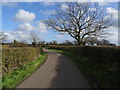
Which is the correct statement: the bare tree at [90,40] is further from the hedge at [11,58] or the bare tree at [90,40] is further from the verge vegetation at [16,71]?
the hedge at [11,58]

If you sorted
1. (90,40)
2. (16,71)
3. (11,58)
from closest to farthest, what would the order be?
(16,71)
(11,58)
(90,40)

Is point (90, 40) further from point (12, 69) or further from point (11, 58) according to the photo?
point (11, 58)

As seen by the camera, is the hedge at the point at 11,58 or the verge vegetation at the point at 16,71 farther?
the hedge at the point at 11,58

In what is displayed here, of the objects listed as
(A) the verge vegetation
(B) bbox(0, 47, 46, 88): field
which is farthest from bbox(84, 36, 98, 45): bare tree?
(B) bbox(0, 47, 46, 88): field

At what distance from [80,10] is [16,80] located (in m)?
30.9

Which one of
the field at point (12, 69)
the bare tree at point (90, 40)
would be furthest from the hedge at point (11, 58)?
the bare tree at point (90, 40)

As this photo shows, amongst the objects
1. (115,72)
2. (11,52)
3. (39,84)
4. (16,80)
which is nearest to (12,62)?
(11,52)

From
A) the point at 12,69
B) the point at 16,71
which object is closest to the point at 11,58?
the point at 12,69

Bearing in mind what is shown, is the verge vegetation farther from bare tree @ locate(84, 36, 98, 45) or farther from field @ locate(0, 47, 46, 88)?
bare tree @ locate(84, 36, 98, 45)

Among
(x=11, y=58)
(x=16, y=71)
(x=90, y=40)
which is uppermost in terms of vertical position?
(x=90, y=40)

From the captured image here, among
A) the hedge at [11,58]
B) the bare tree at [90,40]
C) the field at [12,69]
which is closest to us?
the field at [12,69]

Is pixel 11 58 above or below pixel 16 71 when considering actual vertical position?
above

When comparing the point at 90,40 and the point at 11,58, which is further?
the point at 90,40

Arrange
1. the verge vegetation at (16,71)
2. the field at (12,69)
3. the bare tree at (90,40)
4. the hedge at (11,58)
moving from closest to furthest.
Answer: the verge vegetation at (16,71)
the field at (12,69)
the hedge at (11,58)
the bare tree at (90,40)
